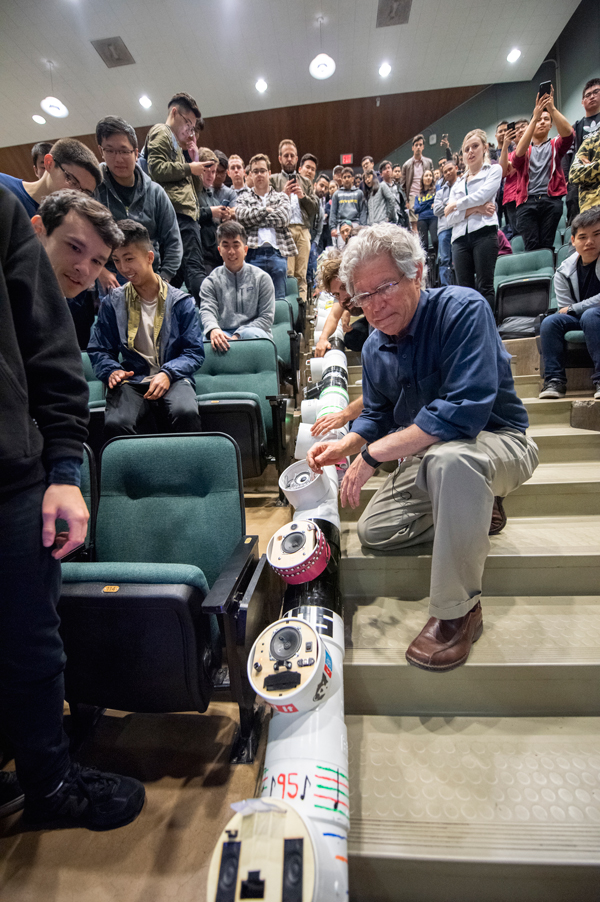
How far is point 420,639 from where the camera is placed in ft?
3.81

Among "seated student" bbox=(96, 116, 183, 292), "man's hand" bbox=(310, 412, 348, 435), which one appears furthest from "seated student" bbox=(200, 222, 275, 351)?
"man's hand" bbox=(310, 412, 348, 435)

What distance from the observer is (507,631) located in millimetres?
1238

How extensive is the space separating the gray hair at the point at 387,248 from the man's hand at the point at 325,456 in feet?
1.80

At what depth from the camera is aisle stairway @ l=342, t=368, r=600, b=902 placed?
85 centimetres

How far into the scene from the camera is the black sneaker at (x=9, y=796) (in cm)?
98

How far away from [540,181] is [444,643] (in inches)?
176

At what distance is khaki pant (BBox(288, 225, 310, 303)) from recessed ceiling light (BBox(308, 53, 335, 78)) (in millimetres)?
3909

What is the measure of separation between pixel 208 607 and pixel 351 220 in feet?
19.2

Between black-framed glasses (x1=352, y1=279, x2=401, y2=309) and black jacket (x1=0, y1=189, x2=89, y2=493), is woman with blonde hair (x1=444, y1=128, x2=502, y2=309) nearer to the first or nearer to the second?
black-framed glasses (x1=352, y1=279, x2=401, y2=309)

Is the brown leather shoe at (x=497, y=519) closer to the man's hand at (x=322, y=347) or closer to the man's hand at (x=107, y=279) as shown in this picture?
the man's hand at (x=322, y=347)

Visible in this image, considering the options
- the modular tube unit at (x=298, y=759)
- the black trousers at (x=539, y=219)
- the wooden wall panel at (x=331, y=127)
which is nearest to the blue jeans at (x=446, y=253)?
the black trousers at (x=539, y=219)

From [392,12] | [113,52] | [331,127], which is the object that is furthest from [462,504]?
[331,127]

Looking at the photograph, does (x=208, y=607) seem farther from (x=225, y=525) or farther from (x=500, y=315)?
(x=500, y=315)

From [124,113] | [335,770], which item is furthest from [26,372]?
[124,113]
